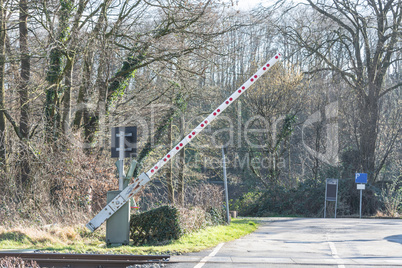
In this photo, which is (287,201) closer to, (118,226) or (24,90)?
(24,90)

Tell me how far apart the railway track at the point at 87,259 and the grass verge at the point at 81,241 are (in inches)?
25.7

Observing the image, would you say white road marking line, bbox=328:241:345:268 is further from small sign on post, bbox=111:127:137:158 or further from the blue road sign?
the blue road sign

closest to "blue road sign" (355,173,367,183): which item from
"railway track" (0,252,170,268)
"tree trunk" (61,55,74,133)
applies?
"tree trunk" (61,55,74,133)

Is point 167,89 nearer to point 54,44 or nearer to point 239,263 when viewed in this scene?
point 54,44

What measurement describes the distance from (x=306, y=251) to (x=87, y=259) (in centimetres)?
495

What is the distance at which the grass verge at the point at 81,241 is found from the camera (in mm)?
10398

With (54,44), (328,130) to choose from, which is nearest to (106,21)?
(54,44)

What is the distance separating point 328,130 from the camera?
103 ft

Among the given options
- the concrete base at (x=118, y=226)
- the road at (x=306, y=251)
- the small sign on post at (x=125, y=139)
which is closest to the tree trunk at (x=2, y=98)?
the small sign on post at (x=125, y=139)

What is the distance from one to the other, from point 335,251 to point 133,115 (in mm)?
13097

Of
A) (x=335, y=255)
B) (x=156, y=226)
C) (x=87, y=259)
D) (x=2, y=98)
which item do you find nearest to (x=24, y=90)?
(x=2, y=98)

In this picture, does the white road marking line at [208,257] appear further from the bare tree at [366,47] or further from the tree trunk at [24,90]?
the bare tree at [366,47]

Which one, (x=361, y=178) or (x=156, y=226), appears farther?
(x=361, y=178)

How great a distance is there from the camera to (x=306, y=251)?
10945 mm
